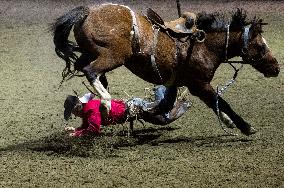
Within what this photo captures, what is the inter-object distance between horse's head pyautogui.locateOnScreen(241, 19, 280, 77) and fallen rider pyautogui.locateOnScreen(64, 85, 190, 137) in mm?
959

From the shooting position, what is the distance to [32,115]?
739 cm

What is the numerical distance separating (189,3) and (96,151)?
1117 centimetres

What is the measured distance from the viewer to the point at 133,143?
20.1 feet

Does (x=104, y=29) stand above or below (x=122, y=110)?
above

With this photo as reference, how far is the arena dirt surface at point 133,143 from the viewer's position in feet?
16.1

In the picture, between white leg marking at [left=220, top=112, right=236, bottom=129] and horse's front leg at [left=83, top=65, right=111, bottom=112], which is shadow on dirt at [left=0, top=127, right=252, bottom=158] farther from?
horse's front leg at [left=83, top=65, right=111, bottom=112]

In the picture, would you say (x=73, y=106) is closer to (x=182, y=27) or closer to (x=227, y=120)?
(x=182, y=27)

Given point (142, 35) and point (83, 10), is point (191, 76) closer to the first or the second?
point (142, 35)

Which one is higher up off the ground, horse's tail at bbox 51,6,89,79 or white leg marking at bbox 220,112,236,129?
horse's tail at bbox 51,6,89,79

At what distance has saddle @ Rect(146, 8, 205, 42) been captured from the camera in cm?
598

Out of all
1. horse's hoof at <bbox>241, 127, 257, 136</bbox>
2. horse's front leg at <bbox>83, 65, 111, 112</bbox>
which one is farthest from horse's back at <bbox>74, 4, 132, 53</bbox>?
horse's hoof at <bbox>241, 127, 257, 136</bbox>

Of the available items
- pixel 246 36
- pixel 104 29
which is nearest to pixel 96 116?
pixel 104 29

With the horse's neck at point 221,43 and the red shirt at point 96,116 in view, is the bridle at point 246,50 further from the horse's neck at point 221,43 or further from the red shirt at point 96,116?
the red shirt at point 96,116

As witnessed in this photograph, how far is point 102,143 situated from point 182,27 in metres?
1.44
